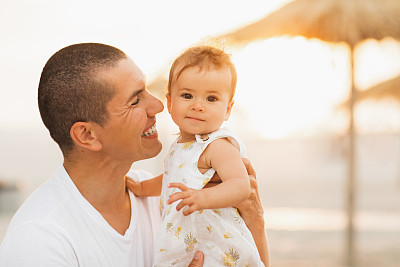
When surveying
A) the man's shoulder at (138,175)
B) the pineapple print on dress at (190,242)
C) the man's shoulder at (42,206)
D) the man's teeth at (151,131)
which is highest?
the man's teeth at (151,131)

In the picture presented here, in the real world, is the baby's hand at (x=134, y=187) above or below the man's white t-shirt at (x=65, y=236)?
above

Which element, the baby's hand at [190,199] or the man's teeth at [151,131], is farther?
the man's teeth at [151,131]

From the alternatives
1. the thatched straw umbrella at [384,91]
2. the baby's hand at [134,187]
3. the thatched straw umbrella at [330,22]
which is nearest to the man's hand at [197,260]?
the baby's hand at [134,187]

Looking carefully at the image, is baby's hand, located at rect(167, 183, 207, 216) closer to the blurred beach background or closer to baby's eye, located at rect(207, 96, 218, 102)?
baby's eye, located at rect(207, 96, 218, 102)

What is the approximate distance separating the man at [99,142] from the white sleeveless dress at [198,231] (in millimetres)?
65

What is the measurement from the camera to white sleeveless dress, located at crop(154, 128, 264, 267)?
203 centimetres

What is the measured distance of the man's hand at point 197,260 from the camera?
6.76ft

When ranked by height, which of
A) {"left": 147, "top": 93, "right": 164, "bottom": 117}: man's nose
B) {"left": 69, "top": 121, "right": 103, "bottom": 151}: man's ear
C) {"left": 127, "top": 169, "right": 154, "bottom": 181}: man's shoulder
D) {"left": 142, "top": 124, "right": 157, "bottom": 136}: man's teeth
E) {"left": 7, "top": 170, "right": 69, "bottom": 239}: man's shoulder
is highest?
{"left": 147, "top": 93, "right": 164, "bottom": 117}: man's nose

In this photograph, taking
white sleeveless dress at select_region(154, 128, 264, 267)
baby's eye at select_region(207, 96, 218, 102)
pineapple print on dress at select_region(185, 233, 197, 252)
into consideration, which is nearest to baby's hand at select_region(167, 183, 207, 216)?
white sleeveless dress at select_region(154, 128, 264, 267)

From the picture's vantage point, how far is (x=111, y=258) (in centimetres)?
203

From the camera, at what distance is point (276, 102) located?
77.9 ft

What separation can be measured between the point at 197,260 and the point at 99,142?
0.63 m

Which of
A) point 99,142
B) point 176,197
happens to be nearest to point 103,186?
point 99,142

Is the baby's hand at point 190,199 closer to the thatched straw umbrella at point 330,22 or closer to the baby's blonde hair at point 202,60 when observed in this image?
the baby's blonde hair at point 202,60
